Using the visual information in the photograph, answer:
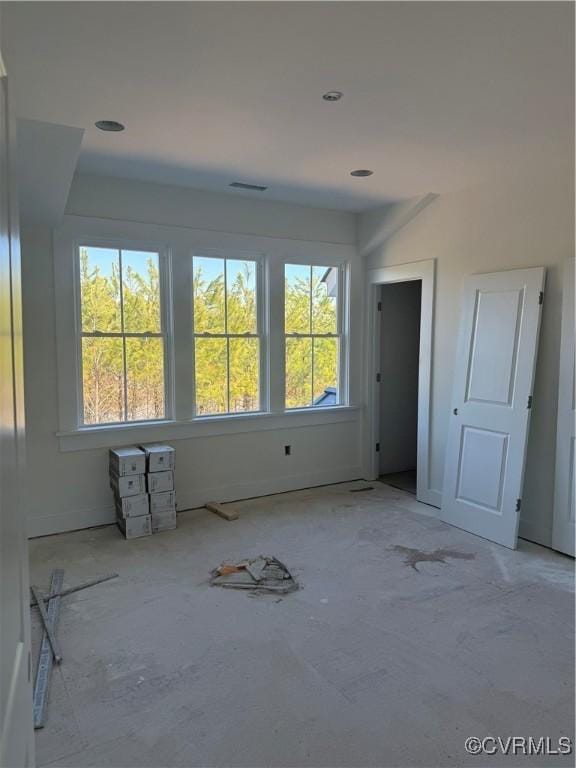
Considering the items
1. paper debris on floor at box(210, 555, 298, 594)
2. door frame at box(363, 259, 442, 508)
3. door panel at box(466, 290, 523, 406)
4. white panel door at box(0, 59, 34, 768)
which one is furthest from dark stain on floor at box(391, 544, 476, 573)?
white panel door at box(0, 59, 34, 768)

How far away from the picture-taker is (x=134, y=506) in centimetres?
420

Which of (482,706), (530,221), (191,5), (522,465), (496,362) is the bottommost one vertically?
(482,706)

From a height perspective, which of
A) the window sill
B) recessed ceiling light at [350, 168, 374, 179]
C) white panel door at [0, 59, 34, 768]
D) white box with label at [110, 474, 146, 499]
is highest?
recessed ceiling light at [350, 168, 374, 179]

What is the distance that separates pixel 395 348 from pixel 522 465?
2.49 meters

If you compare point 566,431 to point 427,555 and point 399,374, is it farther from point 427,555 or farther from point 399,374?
point 399,374

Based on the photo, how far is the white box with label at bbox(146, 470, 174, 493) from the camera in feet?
14.0

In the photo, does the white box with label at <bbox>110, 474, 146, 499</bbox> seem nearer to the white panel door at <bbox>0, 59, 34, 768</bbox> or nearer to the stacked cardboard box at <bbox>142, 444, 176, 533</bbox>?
the stacked cardboard box at <bbox>142, 444, 176, 533</bbox>

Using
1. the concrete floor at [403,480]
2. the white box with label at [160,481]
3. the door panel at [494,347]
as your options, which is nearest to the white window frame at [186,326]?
the white box with label at [160,481]

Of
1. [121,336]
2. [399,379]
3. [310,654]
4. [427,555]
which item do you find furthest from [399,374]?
[310,654]

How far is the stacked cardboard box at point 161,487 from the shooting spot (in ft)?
14.0

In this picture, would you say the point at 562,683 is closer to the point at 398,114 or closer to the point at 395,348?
the point at 398,114

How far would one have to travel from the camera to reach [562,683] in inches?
96.1

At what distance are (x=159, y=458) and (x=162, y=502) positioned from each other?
0.36m

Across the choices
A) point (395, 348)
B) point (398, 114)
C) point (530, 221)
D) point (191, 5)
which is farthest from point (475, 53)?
point (395, 348)
